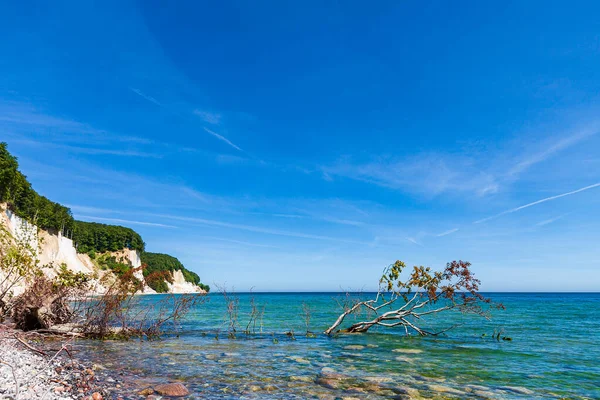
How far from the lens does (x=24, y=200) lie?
9506 cm

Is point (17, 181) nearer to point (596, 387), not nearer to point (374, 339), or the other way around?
point (374, 339)

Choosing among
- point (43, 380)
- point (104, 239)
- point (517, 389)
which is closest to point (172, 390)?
point (43, 380)

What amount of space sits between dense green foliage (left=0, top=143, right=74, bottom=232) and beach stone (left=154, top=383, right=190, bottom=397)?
52.4 m

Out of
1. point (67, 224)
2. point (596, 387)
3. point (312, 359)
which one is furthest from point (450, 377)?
point (67, 224)

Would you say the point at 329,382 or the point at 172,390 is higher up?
the point at 172,390

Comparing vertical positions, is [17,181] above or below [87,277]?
above

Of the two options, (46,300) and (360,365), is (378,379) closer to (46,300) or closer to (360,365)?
(360,365)

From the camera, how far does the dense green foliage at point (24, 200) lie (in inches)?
2965

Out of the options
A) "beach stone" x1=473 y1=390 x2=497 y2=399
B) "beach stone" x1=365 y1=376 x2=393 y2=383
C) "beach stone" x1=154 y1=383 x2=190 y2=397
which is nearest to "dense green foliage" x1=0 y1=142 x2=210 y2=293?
"beach stone" x1=154 y1=383 x2=190 y2=397

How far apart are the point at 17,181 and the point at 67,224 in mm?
49132

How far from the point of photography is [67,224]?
408 feet

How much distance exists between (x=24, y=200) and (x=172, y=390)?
10510cm

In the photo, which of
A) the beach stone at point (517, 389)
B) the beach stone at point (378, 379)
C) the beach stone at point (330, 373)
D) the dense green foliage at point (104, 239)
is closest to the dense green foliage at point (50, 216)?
the dense green foliage at point (104, 239)

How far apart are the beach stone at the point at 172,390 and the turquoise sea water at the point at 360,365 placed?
0.45 meters
